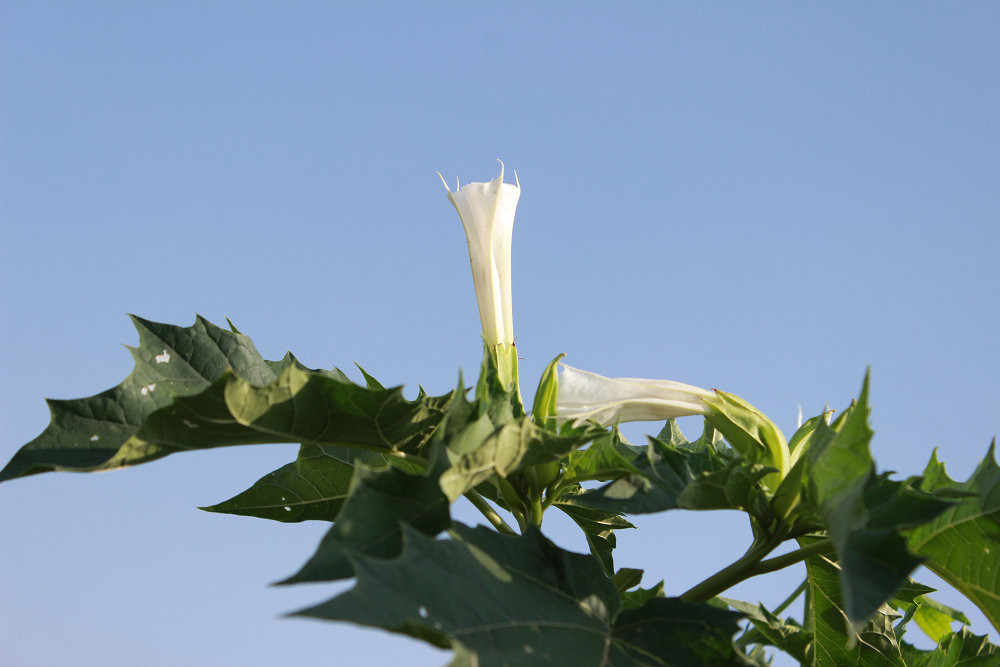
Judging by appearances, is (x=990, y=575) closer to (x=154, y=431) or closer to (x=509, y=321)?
(x=509, y=321)

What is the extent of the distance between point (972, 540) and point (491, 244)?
96 centimetres

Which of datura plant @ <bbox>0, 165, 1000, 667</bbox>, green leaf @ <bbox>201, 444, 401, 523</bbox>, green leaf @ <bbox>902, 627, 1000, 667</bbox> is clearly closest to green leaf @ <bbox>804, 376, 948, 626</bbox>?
datura plant @ <bbox>0, 165, 1000, 667</bbox>

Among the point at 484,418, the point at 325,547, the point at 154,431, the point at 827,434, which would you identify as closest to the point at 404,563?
the point at 325,547

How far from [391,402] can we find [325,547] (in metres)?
0.29

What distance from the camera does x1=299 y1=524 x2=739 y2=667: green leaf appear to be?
0.86m

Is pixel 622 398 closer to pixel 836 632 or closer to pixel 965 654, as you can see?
pixel 836 632

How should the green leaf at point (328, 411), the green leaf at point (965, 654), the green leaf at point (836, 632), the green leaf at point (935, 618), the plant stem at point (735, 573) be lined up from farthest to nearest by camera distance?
the green leaf at point (935, 618), the green leaf at point (965, 654), the green leaf at point (836, 632), the plant stem at point (735, 573), the green leaf at point (328, 411)

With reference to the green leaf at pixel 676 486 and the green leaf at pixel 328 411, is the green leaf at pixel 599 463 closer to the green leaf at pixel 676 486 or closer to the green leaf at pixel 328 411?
the green leaf at pixel 676 486

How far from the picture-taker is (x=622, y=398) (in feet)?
4.81

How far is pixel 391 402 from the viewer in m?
1.20

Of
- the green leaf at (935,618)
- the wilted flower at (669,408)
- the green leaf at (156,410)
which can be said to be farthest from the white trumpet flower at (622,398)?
the green leaf at (935,618)

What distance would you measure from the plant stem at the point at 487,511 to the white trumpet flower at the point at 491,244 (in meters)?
0.28

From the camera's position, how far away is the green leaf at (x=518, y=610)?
860 mm

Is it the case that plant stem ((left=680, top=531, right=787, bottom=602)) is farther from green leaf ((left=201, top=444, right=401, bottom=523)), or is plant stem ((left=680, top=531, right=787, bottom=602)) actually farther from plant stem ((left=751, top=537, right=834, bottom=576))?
green leaf ((left=201, top=444, right=401, bottom=523))
